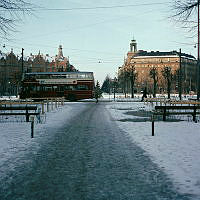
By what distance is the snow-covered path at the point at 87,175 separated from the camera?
4.64m

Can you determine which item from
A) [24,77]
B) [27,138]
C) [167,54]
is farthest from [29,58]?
[27,138]

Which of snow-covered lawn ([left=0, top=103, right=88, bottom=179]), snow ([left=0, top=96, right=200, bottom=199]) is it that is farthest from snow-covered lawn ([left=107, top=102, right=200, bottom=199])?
snow-covered lawn ([left=0, top=103, right=88, bottom=179])

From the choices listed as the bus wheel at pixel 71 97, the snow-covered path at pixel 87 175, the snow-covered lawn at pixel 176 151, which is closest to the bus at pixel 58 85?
the bus wheel at pixel 71 97

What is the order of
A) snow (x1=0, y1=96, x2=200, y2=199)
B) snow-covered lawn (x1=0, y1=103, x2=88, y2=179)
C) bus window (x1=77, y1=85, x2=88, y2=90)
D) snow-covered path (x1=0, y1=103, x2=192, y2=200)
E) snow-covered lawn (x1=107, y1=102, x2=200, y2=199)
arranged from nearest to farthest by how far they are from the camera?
snow-covered path (x1=0, y1=103, x2=192, y2=200) → snow-covered lawn (x1=107, y1=102, x2=200, y2=199) → snow (x1=0, y1=96, x2=200, y2=199) → snow-covered lawn (x1=0, y1=103, x2=88, y2=179) → bus window (x1=77, y1=85, x2=88, y2=90)

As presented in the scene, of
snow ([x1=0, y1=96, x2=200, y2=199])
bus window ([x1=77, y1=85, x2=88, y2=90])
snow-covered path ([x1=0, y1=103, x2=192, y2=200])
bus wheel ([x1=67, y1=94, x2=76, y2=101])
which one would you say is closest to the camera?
snow-covered path ([x1=0, y1=103, x2=192, y2=200])

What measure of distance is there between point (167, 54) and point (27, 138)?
5275 inches

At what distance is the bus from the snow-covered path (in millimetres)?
30830

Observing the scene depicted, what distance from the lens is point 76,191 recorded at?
4.79m

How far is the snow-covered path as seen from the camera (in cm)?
464

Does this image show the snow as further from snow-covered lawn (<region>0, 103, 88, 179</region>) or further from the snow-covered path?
the snow-covered path

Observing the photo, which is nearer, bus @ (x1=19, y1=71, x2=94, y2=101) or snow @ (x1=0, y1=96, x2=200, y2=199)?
snow @ (x1=0, y1=96, x2=200, y2=199)

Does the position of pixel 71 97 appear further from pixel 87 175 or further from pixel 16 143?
pixel 87 175

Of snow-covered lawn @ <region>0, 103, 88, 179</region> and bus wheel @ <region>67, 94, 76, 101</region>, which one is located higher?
bus wheel @ <region>67, 94, 76, 101</region>

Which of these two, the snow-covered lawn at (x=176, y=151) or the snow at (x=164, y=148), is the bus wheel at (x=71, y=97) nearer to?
the snow at (x=164, y=148)
